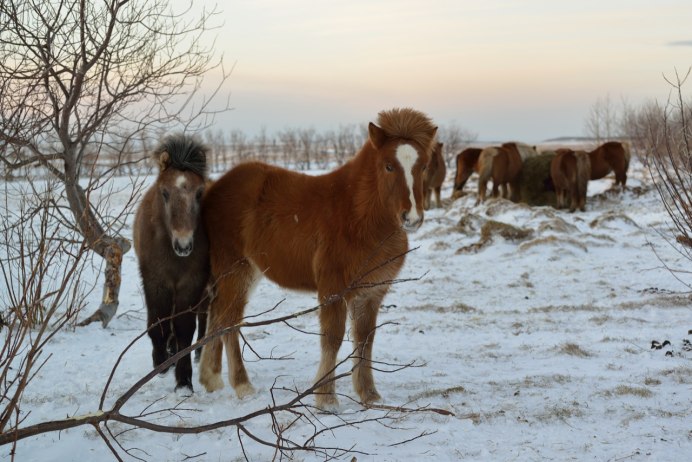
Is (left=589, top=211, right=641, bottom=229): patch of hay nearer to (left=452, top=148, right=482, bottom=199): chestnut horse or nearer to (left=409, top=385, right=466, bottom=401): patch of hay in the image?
(left=452, top=148, right=482, bottom=199): chestnut horse

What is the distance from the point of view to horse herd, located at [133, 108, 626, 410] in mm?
4777

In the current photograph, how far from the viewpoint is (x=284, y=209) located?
5258 mm

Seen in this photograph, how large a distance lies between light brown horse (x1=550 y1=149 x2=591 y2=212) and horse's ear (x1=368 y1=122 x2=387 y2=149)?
621 inches

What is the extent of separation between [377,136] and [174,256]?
2153 mm

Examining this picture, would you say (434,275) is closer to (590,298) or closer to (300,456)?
(590,298)

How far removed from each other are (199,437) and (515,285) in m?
7.11

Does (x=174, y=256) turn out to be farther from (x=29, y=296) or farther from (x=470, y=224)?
(x=470, y=224)

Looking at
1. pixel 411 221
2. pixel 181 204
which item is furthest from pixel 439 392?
pixel 181 204

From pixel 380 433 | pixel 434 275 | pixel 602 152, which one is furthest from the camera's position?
pixel 602 152

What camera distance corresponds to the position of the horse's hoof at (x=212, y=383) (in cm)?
554

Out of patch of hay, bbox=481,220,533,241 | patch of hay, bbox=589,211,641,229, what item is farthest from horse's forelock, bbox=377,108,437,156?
patch of hay, bbox=589,211,641,229

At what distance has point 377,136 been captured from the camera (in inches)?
187

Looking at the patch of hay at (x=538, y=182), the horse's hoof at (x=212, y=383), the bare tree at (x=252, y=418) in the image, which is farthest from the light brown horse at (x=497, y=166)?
the horse's hoof at (x=212, y=383)

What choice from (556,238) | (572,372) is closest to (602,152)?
(556,238)
